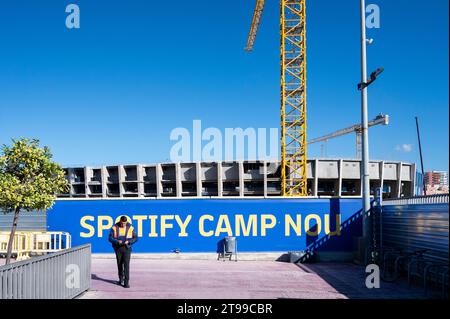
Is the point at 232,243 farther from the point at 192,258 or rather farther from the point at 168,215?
the point at 168,215

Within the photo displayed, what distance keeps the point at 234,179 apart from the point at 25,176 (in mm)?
66446

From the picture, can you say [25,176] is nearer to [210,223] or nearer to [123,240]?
[123,240]

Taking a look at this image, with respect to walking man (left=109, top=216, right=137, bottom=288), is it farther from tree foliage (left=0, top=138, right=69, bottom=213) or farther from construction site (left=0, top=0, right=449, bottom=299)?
tree foliage (left=0, top=138, right=69, bottom=213)

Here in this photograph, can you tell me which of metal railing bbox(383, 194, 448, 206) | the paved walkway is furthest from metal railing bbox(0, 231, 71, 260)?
metal railing bbox(383, 194, 448, 206)

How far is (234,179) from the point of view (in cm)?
7788

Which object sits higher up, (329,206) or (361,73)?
(361,73)

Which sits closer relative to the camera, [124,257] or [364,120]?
[124,257]

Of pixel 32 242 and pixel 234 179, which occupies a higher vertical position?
pixel 234 179

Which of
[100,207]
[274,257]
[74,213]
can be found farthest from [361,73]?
[74,213]

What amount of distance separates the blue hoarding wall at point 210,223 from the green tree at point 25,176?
454cm

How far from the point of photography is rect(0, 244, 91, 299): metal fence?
6.88 meters

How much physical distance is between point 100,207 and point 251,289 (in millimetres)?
8387

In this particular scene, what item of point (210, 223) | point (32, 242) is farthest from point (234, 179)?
point (32, 242)
